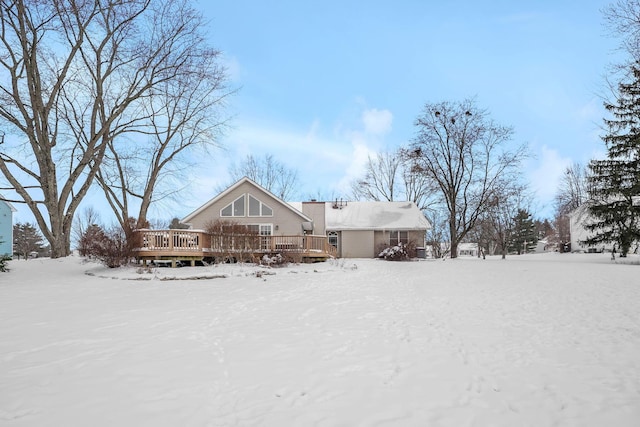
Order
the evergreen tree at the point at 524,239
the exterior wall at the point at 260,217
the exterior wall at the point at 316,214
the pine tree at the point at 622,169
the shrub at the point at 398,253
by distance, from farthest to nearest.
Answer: the evergreen tree at the point at 524,239 → the exterior wall at the point at 316,214 → the shrub at the point at 398,253 → the exterior wall at the point at 260,217 → the pine tree at the point at 622,169

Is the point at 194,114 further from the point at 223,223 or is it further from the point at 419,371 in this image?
the point at 419,371

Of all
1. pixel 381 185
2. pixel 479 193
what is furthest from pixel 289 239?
pixel 381 185

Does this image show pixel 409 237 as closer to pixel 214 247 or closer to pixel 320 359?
pixel 214 247

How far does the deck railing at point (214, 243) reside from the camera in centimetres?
1479

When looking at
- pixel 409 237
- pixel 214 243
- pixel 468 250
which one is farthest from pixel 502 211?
pixel 468 250

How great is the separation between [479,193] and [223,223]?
20654 millimetres

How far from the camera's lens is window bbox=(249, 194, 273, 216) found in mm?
21219

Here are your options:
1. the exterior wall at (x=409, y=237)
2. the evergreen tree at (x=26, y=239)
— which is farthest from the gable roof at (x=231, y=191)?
the evergreen tree at (x=26, y=239)

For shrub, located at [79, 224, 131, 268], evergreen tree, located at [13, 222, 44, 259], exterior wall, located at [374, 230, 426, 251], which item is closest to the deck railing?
shrub, located at [79, 224, 131, 268]

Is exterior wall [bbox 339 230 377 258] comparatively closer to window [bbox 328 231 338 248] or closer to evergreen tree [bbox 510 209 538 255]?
window [bbox 328 231 338 248]

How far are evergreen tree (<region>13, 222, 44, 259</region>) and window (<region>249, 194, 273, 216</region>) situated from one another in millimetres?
39085

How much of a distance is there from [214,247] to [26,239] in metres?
44.5

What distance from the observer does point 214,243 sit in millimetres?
15992

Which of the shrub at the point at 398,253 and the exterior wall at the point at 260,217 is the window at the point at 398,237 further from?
the exterior wall at the point at 260,217
